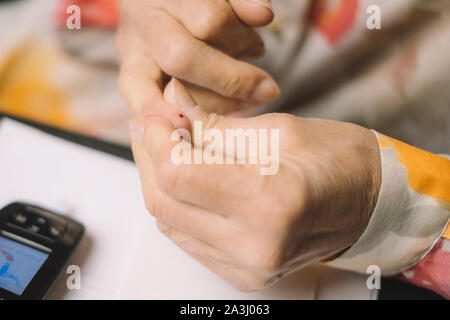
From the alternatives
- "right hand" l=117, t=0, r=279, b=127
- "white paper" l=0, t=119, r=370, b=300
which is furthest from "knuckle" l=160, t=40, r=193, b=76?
"white paper" l=0, t=119, r=370, b=300

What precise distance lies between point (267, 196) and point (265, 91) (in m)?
0.22

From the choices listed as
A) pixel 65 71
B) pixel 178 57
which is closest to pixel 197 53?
pixel 178 57

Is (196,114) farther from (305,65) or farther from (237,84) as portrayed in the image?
(305,65)

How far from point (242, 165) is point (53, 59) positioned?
47cm

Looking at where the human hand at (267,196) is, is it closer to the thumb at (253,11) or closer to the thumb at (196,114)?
the thumb at (196,114)

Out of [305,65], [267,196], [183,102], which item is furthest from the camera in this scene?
[305,65]

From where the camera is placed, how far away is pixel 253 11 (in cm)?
43

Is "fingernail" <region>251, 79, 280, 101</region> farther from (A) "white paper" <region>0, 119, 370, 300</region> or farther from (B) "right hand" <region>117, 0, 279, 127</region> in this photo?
(A) "white paper" <region>0, 119, 370, 300</region>

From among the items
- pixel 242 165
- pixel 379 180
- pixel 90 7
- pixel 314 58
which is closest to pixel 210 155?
pixel 242 165

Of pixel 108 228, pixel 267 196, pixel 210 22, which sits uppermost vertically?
pixel 210 22

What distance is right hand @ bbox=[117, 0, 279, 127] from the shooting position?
0.43 m

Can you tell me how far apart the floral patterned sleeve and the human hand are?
14 mm

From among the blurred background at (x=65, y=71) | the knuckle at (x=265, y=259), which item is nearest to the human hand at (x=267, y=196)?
the knuckle at (x=265, y=259)

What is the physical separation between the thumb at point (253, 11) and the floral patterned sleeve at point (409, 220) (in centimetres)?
18
